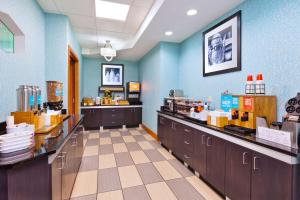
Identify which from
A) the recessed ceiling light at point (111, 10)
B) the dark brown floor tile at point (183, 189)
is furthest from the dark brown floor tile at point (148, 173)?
the recessed ceiling light at point (111, 10)

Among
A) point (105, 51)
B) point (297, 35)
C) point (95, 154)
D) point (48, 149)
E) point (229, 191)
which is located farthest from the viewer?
point (105, 51)

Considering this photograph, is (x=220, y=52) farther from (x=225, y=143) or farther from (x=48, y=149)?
(x=48, y=149)

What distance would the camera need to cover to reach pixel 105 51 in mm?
4215

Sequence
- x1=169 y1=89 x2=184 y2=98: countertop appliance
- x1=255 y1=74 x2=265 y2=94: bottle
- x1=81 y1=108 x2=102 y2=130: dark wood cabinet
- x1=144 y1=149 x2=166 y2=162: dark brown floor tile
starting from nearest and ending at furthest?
x1=255 y1=74 x2=265 y2=94: bottle
x1=144 y1=149 x2=166 y2=162: dark brown floor tile
x1=169 y1=89 x2=184 y2=98: countertop appliance
x1=81 y1=108 x2=102 y2=130: dark wood cabinet

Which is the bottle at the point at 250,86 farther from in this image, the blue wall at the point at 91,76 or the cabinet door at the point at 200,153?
the blue wall at the point at 91,76

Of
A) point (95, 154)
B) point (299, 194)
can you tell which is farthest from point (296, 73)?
point (95, 154)

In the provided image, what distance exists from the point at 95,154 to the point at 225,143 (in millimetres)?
2585

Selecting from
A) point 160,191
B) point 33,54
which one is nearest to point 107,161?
point 160,191

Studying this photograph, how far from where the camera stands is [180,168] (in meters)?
2.71

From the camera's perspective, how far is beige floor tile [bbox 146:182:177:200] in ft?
6.39

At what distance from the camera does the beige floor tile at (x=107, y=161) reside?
→ 2.76 meters

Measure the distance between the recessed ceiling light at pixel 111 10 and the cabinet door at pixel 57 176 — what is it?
254 centimetres

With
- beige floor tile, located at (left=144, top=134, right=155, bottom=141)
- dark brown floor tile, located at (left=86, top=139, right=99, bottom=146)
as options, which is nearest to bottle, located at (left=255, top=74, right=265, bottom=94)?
beige floor tile, located at (left=144, top=134, right=155, bottom=141)

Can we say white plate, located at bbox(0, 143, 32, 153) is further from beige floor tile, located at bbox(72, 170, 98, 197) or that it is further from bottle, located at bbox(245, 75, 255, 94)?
bottle, located at bbox(245, 75, 255, 94)
